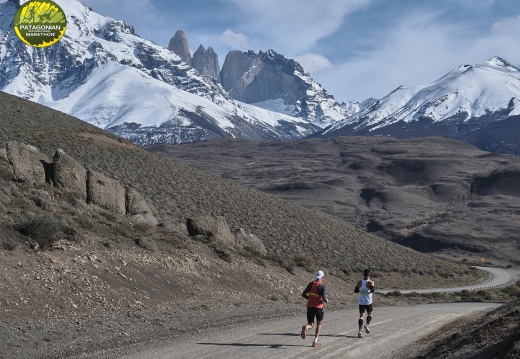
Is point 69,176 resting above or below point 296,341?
above

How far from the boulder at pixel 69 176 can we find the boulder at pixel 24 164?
0.70 m

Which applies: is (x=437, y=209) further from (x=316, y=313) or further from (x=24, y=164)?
(x=316, y=313)

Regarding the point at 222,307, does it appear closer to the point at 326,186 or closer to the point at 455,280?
the point at 455,280

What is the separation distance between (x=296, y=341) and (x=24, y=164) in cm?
1984

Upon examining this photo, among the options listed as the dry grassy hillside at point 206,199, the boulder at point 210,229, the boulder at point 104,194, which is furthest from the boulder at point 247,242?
the boulder at point 104,194

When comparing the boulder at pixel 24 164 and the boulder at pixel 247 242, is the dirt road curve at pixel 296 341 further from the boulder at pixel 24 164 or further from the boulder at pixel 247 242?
the boulder at pixel 24 164

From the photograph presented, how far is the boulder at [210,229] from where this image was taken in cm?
3581

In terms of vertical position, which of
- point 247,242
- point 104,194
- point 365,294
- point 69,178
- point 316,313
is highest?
point 69,178

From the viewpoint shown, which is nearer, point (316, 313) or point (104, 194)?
point (316, 313)

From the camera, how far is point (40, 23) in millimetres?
33688

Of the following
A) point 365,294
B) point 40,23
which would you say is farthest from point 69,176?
point 365,294

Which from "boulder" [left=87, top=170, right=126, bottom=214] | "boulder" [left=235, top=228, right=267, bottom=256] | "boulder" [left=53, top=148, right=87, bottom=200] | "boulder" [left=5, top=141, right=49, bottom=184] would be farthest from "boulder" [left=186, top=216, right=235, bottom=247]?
"boulder" [left=5, top=141, right=49, bottom=184]

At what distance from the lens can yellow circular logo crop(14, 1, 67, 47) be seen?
32.3 m

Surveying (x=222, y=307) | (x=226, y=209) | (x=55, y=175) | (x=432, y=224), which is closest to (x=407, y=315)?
(x=222, y=307)
